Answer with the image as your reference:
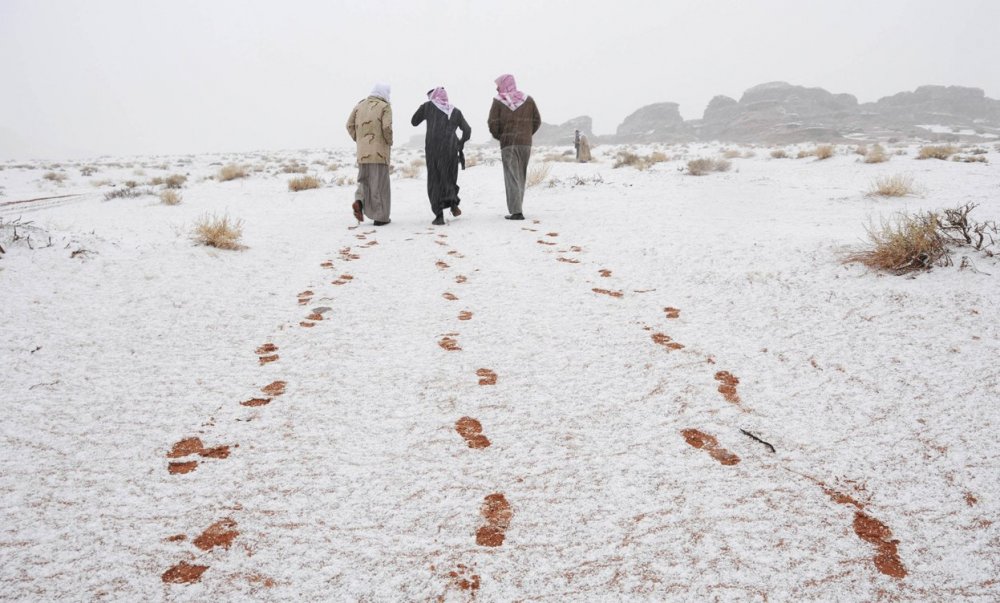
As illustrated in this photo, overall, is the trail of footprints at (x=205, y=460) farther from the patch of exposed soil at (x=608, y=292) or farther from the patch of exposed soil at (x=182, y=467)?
the patch of exposed soil at (x=608, y=292)

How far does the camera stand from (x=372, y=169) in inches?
236

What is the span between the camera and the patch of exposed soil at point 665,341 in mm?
2564

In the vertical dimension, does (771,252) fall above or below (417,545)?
above

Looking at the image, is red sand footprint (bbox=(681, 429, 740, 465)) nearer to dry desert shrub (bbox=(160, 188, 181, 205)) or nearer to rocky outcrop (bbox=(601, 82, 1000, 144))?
dry desert shrub (bbox=(160, 188, 181, 205))

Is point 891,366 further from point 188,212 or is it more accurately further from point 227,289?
point 188,212

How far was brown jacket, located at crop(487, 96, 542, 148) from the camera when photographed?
20.0 ft

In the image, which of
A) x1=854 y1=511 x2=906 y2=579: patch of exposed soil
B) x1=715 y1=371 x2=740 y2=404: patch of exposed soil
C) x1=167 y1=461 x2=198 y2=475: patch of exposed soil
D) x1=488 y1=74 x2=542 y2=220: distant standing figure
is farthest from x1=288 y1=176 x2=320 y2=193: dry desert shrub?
x1=854 y1=511 x2=906 y2=579: patch of exposed soil

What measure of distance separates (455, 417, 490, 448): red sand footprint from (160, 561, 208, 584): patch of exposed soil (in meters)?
0.87

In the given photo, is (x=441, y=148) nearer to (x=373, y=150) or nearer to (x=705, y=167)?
(x=373, y=150)

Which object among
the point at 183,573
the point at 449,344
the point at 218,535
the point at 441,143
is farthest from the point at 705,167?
the point at 183,573

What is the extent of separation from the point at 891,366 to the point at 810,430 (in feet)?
2.22

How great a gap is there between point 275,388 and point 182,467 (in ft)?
1.90

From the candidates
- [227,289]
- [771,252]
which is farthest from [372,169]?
[771,252]

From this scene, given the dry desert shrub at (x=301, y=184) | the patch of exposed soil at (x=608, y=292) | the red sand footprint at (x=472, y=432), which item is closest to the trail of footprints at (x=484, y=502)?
the red sand footprint at (x=472, y=432)
